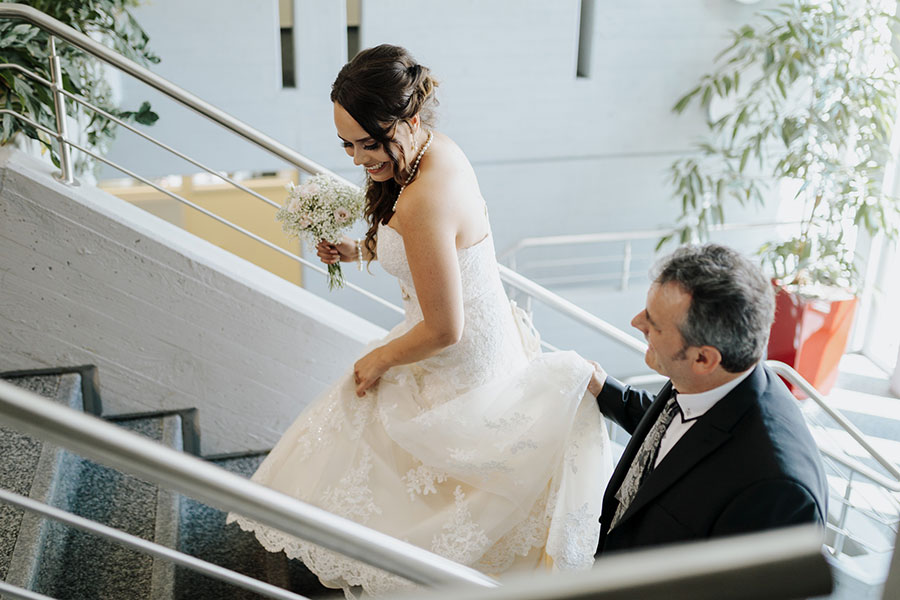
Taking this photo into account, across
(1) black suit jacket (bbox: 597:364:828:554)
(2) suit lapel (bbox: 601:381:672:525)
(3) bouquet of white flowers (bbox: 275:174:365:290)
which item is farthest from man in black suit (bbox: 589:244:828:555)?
(3) bouquet of white flowers (bbox: 275:174:365:290)

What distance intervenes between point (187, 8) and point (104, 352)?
11.2 feet

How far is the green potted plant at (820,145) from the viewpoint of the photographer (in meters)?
5.63

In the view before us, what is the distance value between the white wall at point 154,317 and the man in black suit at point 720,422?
5.43 feet

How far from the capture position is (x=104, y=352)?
3.02 m

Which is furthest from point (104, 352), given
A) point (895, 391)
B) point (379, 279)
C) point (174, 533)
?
point (895, 391)

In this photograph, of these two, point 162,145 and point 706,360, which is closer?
point 706,360

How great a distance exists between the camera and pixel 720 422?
65.7 inches

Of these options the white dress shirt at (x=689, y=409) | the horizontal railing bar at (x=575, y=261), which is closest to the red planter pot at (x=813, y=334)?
the horizontal railing bar at (x=575, y=261)

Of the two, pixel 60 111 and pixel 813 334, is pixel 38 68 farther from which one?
pixel 813 334

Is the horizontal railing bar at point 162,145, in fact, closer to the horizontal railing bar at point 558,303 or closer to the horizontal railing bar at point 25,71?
the horizontal railing bar at point 25,71

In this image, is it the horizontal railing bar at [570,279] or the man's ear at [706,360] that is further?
the horizontal railing bar at [570,279]

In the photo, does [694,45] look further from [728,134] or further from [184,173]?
[184,173]

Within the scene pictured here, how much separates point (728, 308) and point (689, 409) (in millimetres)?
256

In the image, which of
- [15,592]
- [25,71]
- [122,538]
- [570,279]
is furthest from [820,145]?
[15,592]
